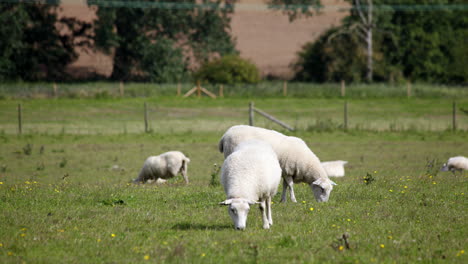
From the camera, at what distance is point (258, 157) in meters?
9.52

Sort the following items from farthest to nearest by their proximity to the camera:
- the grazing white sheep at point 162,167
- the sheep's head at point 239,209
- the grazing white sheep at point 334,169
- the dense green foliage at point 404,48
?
the dense green foliage at point 404,48 < the grazing white sheep at point 162,167 < the grazing white sheep at point 334,169 < the sheep's head at point 239,209

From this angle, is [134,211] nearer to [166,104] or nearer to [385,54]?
[166,104]

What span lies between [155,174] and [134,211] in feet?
23.7

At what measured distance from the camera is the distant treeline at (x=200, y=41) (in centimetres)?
5725

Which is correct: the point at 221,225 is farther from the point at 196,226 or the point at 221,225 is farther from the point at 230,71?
the point at 230,71

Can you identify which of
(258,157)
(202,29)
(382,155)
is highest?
(202,29)

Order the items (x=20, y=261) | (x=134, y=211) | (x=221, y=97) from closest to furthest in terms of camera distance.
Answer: (x=20, y=261) < (x=134, y=211) < (x=221, y=97)

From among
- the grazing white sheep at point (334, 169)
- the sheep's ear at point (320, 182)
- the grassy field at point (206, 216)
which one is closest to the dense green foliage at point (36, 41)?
the grassy field at point (206, 216)

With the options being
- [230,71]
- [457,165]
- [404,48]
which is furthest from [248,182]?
[404,48]

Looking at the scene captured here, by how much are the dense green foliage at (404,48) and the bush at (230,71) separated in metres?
8.00

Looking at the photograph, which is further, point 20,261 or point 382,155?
point 382,155

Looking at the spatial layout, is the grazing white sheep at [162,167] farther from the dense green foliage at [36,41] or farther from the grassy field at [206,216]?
the dense green foliage at [36,41]

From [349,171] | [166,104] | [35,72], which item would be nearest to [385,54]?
[166,104]

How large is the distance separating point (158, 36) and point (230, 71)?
35.8ft
